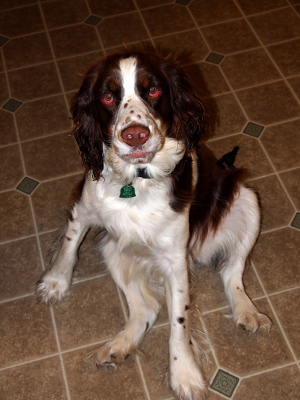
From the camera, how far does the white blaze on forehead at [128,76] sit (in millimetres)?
2013

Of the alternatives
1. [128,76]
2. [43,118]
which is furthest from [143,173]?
[43,118]

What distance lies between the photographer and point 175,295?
96.6 inches

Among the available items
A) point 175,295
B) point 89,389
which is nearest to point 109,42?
point 175,295

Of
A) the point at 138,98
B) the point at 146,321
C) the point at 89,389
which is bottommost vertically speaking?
the point at 89,389

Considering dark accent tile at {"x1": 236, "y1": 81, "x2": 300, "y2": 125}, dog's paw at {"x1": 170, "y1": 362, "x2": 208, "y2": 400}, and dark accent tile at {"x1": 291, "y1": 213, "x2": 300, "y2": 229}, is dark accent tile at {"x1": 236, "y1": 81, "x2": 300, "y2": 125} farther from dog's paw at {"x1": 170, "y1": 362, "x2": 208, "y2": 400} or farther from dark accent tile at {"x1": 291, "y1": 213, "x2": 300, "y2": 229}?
dog's paw at {"x1": 170, "y1": 362, "x2": 208, "y2": 400}

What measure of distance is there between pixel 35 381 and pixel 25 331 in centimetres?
33

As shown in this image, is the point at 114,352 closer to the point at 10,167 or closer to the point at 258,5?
the point at 10,167

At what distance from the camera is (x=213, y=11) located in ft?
15.0

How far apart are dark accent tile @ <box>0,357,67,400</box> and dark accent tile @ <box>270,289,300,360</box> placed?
4.77ft

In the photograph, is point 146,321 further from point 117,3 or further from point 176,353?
point 117,3

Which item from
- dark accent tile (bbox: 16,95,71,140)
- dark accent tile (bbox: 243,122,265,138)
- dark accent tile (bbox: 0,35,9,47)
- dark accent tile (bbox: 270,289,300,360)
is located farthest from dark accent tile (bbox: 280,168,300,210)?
dark accent tile (bbox: 0,35,9,47)

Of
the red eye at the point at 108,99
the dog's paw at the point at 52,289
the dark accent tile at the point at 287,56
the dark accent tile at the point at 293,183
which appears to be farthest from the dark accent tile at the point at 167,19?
the dog's paw at the point at 52,289

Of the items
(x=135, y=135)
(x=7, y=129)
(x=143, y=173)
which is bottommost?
(x=7, y=129)

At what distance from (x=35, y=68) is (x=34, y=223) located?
1848 millimetres
